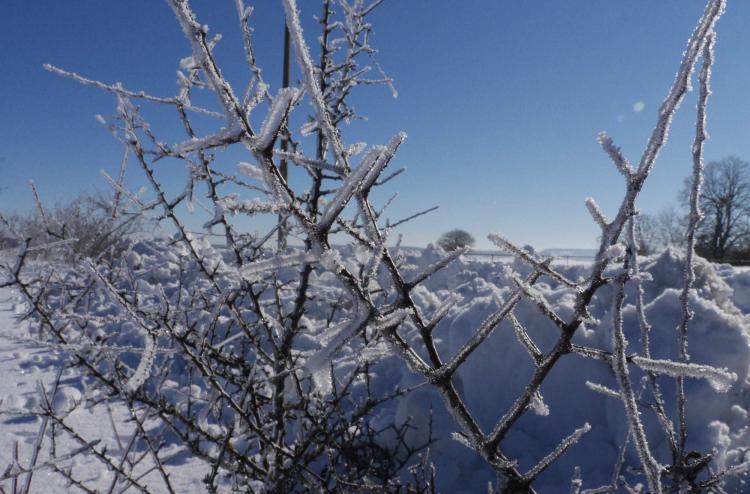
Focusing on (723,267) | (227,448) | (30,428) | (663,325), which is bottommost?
(227,448)

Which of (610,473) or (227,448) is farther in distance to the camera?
(610,473)

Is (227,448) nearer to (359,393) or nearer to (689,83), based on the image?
(689,83)

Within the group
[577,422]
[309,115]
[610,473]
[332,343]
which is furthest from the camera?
[577,422]

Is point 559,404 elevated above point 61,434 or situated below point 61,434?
below

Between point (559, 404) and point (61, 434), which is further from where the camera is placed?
point (559, 404)

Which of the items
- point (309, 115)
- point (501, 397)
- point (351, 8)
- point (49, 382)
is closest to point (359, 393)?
point (501, 397)

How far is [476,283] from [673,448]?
18.0 feet

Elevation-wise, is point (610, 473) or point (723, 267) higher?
point (723, 267)

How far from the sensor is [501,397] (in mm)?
3457

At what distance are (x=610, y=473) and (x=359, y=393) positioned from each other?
6.31 ft

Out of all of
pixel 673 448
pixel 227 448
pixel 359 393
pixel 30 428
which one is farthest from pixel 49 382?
pixel 673 448

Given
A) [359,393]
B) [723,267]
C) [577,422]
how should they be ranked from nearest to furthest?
[577,422] < [359,393] < [723,267]

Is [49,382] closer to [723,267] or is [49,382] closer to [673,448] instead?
[673,448]

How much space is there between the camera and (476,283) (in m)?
6.46
